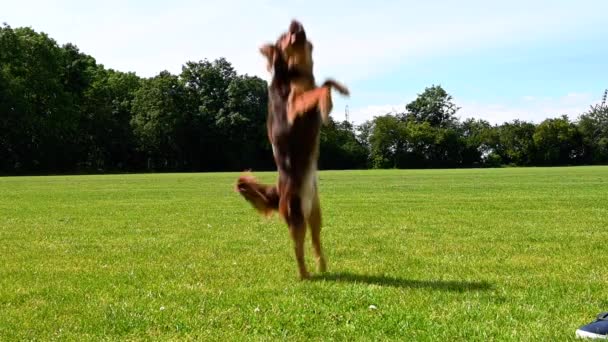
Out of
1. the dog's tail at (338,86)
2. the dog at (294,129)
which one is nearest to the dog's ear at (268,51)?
the dog at (294,129)

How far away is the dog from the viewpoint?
6.55 metres

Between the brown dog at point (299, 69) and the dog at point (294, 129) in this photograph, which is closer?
the brown dog at point (299, 69)

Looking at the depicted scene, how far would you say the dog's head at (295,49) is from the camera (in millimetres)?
6555

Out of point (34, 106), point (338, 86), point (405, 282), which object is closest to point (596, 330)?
point (405, 282)

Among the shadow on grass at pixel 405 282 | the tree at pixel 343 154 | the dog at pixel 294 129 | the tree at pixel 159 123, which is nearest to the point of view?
the dog at pixel 294 129

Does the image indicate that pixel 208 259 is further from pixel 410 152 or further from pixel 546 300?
pixel 410 152

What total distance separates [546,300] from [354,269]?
2669 millimetres

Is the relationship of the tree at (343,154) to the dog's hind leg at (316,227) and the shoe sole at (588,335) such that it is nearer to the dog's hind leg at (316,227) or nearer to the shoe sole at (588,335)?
the dog's hind leg at (316,227)

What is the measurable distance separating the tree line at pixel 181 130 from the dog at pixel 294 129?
186ft

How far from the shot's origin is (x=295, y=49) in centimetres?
658

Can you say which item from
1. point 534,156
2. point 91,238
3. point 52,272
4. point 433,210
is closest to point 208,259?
point 52,272

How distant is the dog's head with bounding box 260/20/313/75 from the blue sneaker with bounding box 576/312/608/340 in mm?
3641

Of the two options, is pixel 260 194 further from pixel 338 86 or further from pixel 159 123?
pixel 159 123

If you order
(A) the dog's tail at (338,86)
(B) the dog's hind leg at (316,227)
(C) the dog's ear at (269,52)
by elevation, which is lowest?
(B) the dog's hind leg at (316,227)
